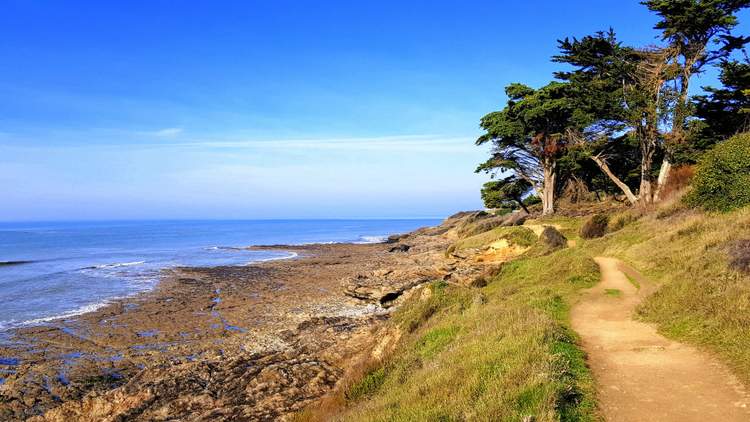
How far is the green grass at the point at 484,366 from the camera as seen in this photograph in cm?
621

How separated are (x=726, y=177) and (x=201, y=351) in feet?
65.2

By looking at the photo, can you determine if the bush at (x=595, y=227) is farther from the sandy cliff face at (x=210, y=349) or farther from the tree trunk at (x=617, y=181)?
the tree trunk at (x=617, y=181)

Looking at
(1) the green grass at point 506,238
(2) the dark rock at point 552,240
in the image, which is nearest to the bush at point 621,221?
(2) the dark rock at point 552,240

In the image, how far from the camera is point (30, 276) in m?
35.7

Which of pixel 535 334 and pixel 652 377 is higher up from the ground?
pixel 535 334

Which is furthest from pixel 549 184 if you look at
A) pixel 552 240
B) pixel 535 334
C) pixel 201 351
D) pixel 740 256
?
pixel 535 334

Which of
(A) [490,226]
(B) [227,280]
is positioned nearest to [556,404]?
(B) [227,280]

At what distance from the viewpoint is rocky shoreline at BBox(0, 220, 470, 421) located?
35.7 ft

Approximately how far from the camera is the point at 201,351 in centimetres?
1562

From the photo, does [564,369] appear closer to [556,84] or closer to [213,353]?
[213,353]

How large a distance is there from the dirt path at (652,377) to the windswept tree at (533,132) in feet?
91.0

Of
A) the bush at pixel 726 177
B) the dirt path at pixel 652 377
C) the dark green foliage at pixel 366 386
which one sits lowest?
the dark green foliage at pixel 366 386

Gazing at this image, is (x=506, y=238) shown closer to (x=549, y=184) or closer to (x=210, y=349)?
(x=549, y=184)

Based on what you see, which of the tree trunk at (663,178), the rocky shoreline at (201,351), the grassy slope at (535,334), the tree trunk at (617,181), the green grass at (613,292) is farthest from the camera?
the tree trunk at (617,181)
